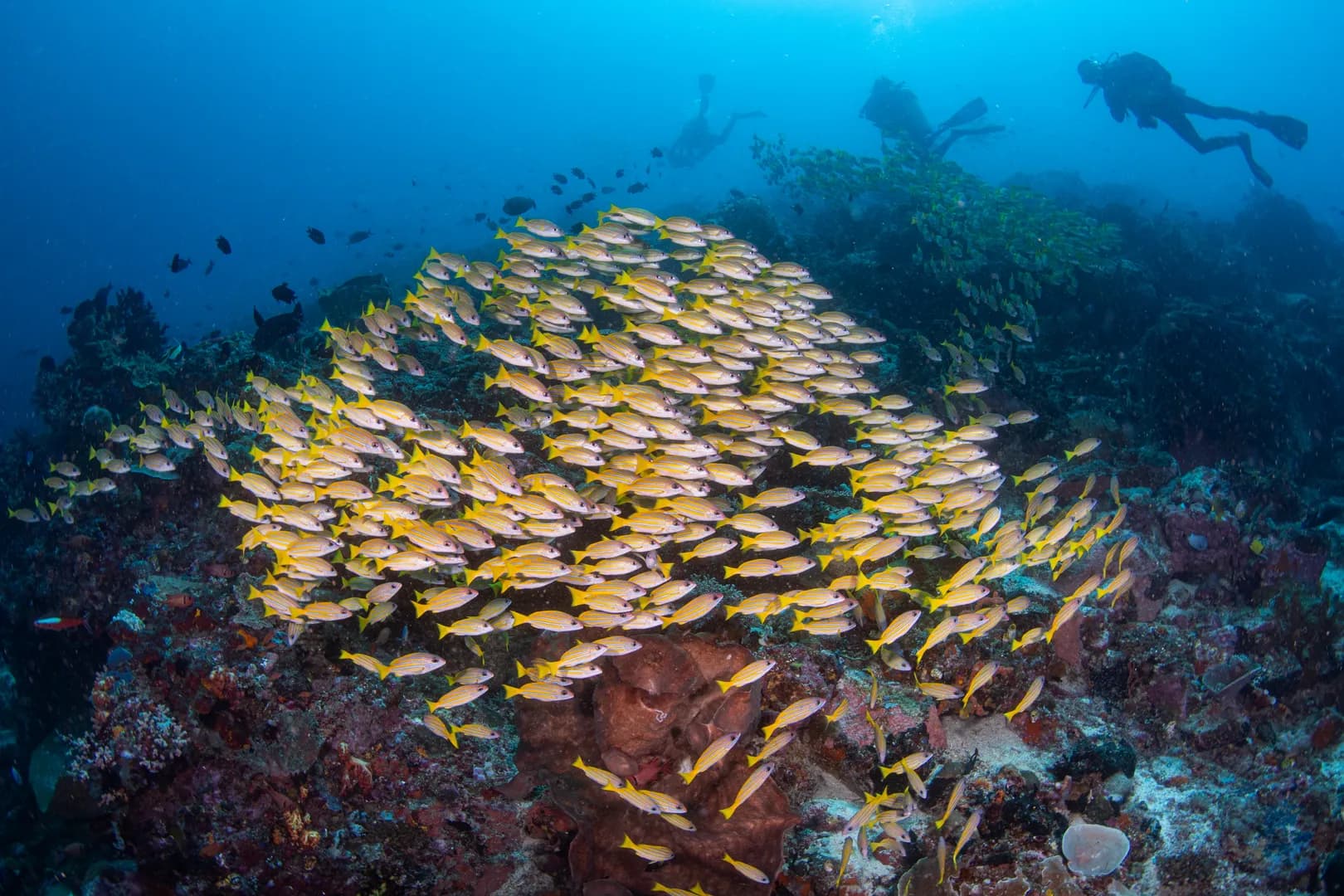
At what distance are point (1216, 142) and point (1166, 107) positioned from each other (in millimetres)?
2268

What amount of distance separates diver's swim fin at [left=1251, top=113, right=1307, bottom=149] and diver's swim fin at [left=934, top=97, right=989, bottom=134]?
388 inches

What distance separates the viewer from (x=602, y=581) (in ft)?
16.4

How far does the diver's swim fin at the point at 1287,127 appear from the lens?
23.3m

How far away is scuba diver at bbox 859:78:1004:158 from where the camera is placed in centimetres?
2866

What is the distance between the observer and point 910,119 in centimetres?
3038

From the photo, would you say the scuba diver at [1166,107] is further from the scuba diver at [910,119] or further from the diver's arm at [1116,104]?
the scuba diver at [910,119]

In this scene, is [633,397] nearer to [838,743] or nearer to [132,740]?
[838,743]

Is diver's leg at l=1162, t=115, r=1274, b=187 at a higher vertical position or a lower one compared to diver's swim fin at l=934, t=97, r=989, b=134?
lower

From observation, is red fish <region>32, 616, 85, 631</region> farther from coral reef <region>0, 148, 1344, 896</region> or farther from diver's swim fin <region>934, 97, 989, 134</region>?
diver's swim fin <region>934, 97, 989, 134</region>

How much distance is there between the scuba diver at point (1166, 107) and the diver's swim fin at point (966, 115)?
15.7ft

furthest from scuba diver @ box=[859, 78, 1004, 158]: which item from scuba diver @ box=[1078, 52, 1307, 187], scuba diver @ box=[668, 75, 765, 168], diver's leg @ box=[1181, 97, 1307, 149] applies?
scuba diver @ box=[668, 75, 765, 168]

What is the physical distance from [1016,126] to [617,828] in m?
146

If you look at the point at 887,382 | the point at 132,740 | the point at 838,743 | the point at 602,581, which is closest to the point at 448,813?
the point at 602,581

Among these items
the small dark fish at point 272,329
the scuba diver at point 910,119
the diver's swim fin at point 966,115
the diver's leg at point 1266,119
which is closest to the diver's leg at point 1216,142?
the diver's leg at point 1266,119
